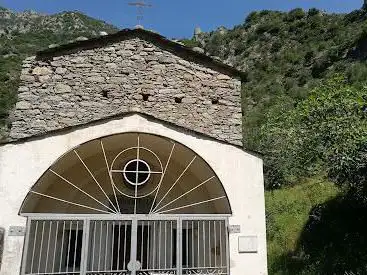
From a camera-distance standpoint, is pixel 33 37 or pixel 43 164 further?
pixel 33 37

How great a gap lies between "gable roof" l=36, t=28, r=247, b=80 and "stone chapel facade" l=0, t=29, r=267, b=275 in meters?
0.03

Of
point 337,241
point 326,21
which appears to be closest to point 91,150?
point 337,241

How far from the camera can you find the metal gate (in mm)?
6742

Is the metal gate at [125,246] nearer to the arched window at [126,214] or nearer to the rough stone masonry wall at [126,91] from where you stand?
the arched window at [126,214]

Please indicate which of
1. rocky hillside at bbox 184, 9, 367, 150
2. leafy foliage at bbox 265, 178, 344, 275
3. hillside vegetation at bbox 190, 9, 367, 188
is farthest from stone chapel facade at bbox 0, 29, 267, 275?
rocky hillside at bbox 184, 9, 367, 150

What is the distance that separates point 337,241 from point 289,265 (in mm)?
1793

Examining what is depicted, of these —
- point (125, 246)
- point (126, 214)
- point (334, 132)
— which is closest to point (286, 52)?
point (334, 132)

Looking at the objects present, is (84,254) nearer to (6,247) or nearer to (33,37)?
(6,247)

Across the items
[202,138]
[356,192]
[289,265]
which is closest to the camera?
[202,138]

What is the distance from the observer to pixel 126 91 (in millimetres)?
9125

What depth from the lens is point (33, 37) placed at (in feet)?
128

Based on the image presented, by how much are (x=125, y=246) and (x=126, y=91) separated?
12.4 feet

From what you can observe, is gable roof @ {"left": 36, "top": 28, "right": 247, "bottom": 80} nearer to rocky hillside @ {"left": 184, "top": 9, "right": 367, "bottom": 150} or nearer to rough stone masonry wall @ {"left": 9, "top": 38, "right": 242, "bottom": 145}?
rough stone masonry wall @ {"left": 9, "top": 38, "right": 242, "bottom": 145}

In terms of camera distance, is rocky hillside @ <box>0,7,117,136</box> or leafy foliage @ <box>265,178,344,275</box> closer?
leafy foliage @ <box>265,178,344,275</box>
